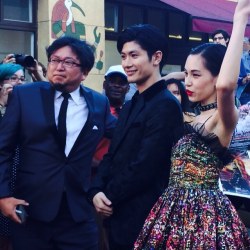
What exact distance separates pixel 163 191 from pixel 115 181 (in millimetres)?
290

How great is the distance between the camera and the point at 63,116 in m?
3.71

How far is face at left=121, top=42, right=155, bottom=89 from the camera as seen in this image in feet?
11.4

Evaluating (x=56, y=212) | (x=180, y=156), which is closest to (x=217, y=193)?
(x=180, y=156)

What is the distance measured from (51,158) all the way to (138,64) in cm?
79

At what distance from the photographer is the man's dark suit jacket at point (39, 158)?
3615 millimetres

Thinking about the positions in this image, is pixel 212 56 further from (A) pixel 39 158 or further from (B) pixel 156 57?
(A) pixel 39 158

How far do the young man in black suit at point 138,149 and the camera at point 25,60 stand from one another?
4.73 ft

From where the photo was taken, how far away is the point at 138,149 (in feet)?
10.9

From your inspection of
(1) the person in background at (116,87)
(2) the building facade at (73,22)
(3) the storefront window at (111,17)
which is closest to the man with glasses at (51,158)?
(1) the person in background at (116,87)

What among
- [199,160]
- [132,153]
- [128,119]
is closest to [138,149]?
[132,153]

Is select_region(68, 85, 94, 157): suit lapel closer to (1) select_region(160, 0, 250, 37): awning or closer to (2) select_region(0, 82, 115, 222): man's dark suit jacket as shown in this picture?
(2) select_region(0, 82, 115, 222): man's dark suit jacket

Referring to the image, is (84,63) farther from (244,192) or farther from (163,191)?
(244,192)

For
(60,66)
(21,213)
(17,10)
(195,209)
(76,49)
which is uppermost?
(17,10)

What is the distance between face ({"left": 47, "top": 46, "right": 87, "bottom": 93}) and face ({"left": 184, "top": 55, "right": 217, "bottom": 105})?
905 millimetres
